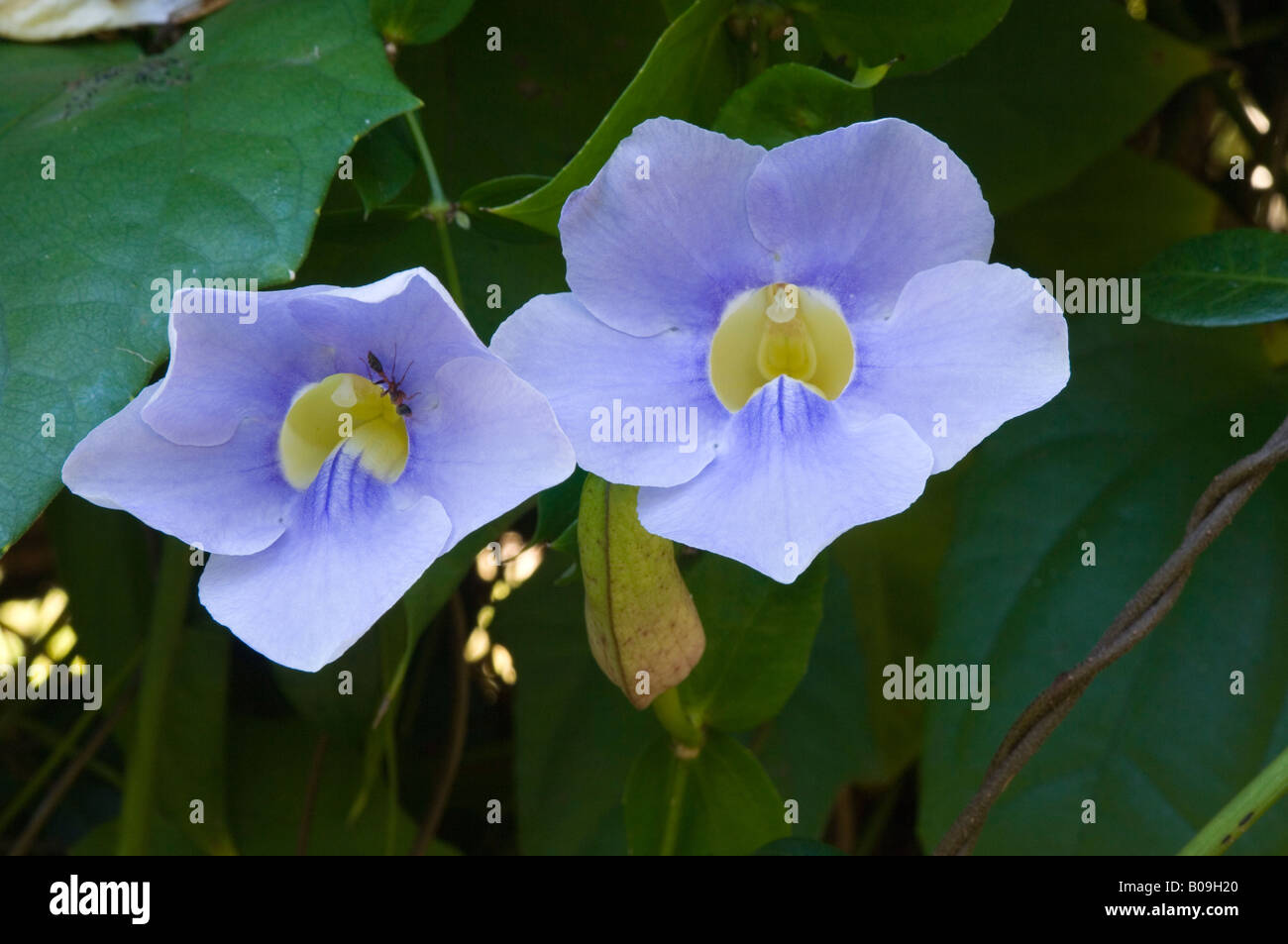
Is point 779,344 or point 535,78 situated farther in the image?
point 535,78

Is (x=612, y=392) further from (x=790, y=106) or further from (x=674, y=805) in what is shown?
(x=674, y=805)

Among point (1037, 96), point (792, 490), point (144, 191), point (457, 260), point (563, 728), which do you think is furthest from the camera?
point (563, 728)

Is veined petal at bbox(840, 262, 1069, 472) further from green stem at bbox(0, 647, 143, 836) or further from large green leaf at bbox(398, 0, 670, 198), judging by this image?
green stem at bbox(0, 647, 143, 836)

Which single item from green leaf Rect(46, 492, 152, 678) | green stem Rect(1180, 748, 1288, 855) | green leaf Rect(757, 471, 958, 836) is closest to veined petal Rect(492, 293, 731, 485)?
green stem Rect(1180, 748, 1288, 855)

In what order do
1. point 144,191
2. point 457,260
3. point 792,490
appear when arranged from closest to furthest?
point 792,490 → point 144,191 → point 457,260

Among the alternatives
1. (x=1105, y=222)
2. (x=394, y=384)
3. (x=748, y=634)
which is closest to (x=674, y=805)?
(x=748, y=634)

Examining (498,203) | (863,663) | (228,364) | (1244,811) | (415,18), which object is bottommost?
(1244,811)
